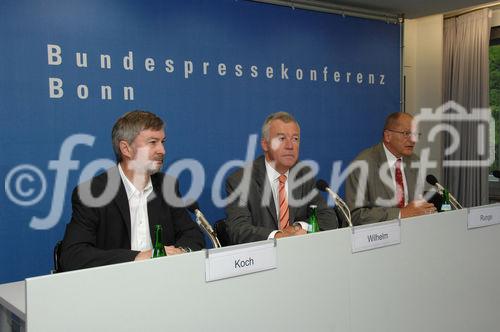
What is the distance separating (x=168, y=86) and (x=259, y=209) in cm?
151

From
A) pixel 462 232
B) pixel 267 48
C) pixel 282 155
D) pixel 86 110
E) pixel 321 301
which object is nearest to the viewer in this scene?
pixel 321 301

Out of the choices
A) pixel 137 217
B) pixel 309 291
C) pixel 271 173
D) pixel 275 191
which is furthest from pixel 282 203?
pixel 309 291

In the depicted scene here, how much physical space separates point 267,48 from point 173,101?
1.06m

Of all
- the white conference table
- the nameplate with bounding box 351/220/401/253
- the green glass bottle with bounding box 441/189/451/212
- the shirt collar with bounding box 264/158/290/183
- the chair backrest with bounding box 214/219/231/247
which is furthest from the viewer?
the shirt collar with bounding box 264/158/290/183

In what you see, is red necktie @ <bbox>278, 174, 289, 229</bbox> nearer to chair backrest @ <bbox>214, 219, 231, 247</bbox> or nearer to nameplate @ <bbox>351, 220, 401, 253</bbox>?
chair backrest @ <bbox>214, 219, 231, 247</bbox>

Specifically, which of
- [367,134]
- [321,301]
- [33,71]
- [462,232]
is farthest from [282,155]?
[367,134]

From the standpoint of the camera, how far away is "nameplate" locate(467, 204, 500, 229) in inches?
89.1

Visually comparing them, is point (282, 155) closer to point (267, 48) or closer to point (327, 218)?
point (327, 218)

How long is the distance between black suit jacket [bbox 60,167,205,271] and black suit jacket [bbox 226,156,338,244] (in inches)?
8.5

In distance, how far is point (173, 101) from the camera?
3.99 metres

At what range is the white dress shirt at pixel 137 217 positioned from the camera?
8.07 feet

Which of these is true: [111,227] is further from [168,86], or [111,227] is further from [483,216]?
[168,86]

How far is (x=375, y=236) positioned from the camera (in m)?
1.91

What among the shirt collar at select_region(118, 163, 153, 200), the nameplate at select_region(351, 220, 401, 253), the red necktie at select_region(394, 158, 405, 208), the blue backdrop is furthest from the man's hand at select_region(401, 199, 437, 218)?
the blue backdrop
